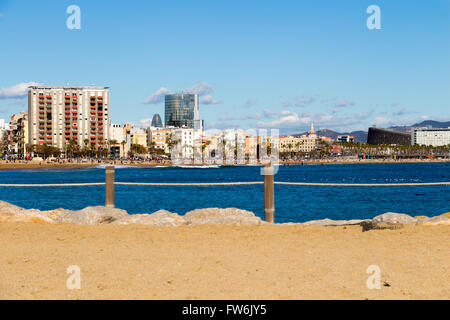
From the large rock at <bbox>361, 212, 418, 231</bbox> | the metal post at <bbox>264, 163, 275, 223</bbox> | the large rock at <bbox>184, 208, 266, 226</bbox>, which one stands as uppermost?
the metal post at <bbox>264, 163, 275, 223</bbox>

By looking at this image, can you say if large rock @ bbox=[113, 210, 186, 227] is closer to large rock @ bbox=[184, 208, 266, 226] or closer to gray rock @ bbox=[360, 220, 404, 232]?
large rock @ bbox=[184, 208, 266, 226]

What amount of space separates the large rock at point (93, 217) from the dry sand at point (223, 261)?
85 centimetres

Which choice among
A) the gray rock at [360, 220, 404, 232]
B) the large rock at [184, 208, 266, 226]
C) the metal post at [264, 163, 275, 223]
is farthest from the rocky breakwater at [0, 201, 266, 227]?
the gray rock at [360, 220, 404, 232]

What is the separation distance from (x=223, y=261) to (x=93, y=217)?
605 centimetres

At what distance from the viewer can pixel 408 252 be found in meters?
A: 8.83

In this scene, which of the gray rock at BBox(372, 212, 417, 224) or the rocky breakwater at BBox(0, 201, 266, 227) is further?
the rocky breakwater at BBox(0, 201, 266, 227)

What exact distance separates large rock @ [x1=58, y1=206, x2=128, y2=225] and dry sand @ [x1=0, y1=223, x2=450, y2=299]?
854mm

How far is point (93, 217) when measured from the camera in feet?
43.4

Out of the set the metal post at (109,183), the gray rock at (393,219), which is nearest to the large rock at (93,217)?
the metal post at (109,183)

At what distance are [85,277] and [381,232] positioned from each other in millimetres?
6369

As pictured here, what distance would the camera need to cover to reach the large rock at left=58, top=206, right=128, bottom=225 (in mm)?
13195

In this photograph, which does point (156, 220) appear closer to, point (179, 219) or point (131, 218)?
point (179, 219)

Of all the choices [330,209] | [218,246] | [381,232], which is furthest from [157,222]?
[330,209]
